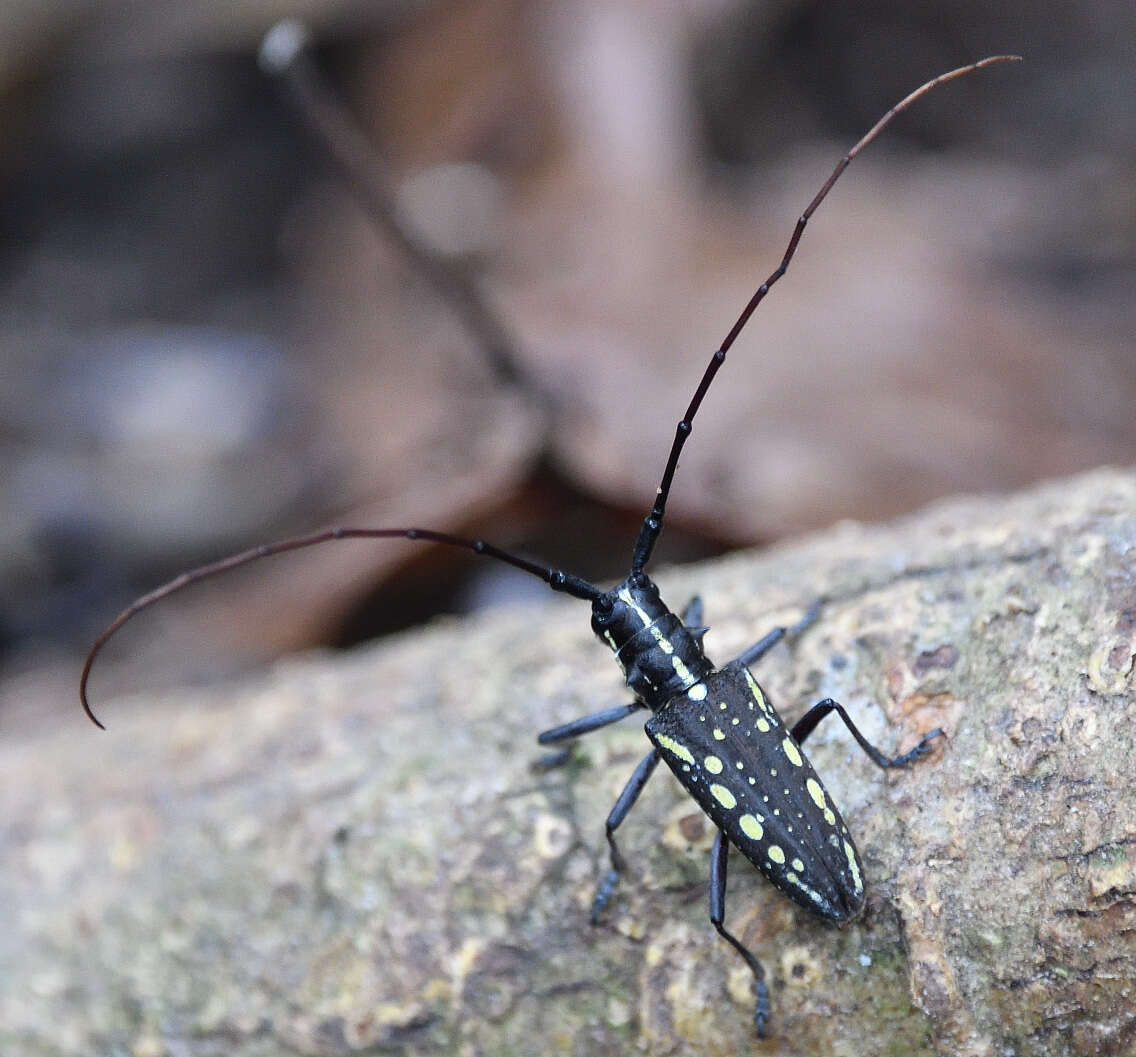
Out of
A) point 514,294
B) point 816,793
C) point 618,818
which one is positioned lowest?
point 816,793

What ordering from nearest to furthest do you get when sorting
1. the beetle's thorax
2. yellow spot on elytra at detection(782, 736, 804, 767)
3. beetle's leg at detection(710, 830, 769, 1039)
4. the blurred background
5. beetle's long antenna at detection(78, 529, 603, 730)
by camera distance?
beetle's long antenna at detection(78, 529, 603, 730)
beetle's leg at detection(710, 830, 769, 1039)
yellow spot on elytra at detection(782, 736, 804, 767)
the beetle's thorax
the blurred background

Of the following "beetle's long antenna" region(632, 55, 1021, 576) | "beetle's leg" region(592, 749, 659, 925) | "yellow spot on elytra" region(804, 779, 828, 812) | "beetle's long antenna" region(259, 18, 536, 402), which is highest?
"beetle's long antenna" region(259, 18, 536, 402)

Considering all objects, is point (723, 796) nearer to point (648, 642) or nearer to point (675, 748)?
point (675, 748)

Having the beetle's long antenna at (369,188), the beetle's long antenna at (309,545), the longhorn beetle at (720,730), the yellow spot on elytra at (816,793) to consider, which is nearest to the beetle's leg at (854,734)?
the longhorn beetle at (720,730)

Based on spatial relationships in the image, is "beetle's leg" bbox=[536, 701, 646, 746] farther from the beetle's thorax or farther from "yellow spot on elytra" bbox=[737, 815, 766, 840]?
"yellow spot on elytra" bbox=[737, 815, 766, 840]

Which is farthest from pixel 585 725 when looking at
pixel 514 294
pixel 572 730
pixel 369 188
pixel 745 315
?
pixel 514 294

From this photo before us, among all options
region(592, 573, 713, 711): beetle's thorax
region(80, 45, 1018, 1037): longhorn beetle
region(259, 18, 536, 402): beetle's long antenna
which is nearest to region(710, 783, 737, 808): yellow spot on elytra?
region(80, 45, 1018, 1037): longhorn beetle

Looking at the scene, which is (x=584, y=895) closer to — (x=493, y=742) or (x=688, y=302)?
(x=493, y=742)

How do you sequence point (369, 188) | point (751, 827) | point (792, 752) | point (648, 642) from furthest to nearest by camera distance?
point (369, 188)
point (648, 642)
point (792, 752)
point (751, 827)

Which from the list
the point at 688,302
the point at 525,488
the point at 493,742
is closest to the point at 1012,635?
the point at 493,742
